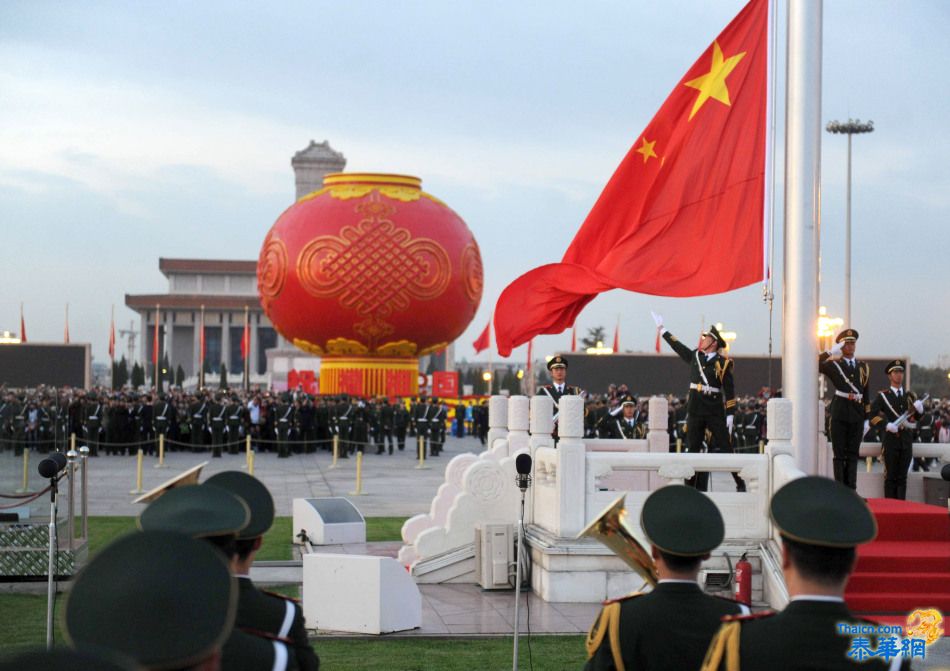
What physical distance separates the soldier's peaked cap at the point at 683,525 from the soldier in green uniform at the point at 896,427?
8.35 meters

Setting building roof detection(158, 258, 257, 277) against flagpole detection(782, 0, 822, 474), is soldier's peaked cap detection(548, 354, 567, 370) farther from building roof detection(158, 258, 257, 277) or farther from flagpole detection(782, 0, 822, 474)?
building roof detection(158, 258, 257, 277)

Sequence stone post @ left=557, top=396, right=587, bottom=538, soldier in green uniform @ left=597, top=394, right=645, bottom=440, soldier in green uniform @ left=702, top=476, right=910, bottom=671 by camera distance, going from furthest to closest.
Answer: soldier in green uniform @ left=597, top=394, right=645, bottom=440 < stone post @ left=557, top=396, right=587, bottom=538 < soldier in green uniform @ left=702, top=476, right=910, bottom=671

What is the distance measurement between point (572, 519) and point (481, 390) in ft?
172

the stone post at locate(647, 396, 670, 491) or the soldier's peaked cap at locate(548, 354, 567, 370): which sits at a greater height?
the soldier's peaked cap at locate(548, 354, 567, 370)

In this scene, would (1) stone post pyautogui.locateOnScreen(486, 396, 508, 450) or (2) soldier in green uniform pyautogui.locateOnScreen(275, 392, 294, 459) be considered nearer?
(1) stone post pyautogui.locateOnScreen(486, 396, 508, 450)

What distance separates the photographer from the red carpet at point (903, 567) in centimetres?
876

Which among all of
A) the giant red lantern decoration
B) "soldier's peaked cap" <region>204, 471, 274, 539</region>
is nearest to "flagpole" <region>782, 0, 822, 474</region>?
"soldier's peaked cap" <region>204, 471, 274, 539</region>

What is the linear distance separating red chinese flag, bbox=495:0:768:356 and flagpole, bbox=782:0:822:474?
450mm

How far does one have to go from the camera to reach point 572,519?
1005cm


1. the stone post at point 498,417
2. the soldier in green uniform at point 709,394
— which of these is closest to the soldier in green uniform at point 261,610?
the soldier in green uniform at point 709,394

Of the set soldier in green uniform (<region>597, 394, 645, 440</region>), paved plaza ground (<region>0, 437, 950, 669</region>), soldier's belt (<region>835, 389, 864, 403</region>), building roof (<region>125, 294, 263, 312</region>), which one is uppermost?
building roof (<region>125, 294, 263, 312</region>)

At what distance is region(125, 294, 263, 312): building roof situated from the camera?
3031 inches

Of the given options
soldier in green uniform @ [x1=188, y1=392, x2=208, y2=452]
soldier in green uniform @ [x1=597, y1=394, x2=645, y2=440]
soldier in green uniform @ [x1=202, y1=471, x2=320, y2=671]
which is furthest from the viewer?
soldier in green uniform @ [x1=188, y1=392, x2=208, y2=452]

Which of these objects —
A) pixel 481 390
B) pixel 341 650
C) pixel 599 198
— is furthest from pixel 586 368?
pixel 481 390
